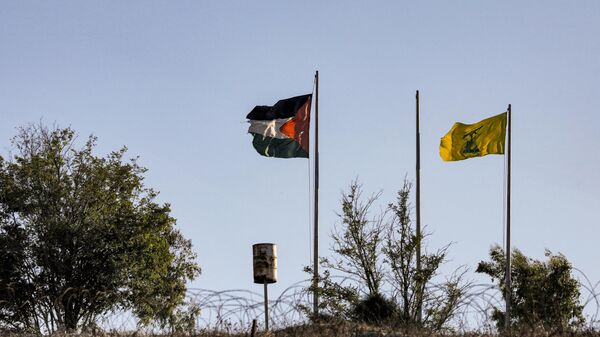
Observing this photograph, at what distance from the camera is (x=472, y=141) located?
1470 inches

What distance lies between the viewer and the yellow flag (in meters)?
37.3

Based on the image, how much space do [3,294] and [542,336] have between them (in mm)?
28448

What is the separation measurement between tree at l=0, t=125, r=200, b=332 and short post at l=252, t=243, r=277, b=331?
60.9ft

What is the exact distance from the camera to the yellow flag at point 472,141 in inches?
1469

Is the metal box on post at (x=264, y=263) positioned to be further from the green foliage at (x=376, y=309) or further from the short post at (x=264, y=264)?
the green foliage at (x=376, y=309)

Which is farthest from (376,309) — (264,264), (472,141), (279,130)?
(472,141)

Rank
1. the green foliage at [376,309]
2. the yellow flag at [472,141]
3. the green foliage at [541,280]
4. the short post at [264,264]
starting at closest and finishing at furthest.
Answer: the short post at [264,264], the green foliage at [376,309], the yellow flag at [472,141], the green foliage at [541,280]

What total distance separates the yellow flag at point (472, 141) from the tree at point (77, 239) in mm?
13799

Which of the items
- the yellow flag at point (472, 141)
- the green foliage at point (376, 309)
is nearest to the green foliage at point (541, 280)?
the yellow flag at point (472, 141)

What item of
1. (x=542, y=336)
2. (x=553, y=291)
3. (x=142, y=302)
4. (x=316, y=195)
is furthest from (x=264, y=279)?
(x=553, y=291)

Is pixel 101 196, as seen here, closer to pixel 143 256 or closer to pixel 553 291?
pixel 143 256

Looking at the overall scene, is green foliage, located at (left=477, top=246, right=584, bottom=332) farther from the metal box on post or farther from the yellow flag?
the metal box on post

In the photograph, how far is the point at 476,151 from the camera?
37.3 metres

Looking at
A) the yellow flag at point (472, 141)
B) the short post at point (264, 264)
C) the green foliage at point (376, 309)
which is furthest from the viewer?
the yellow flag at point (472, 141)
